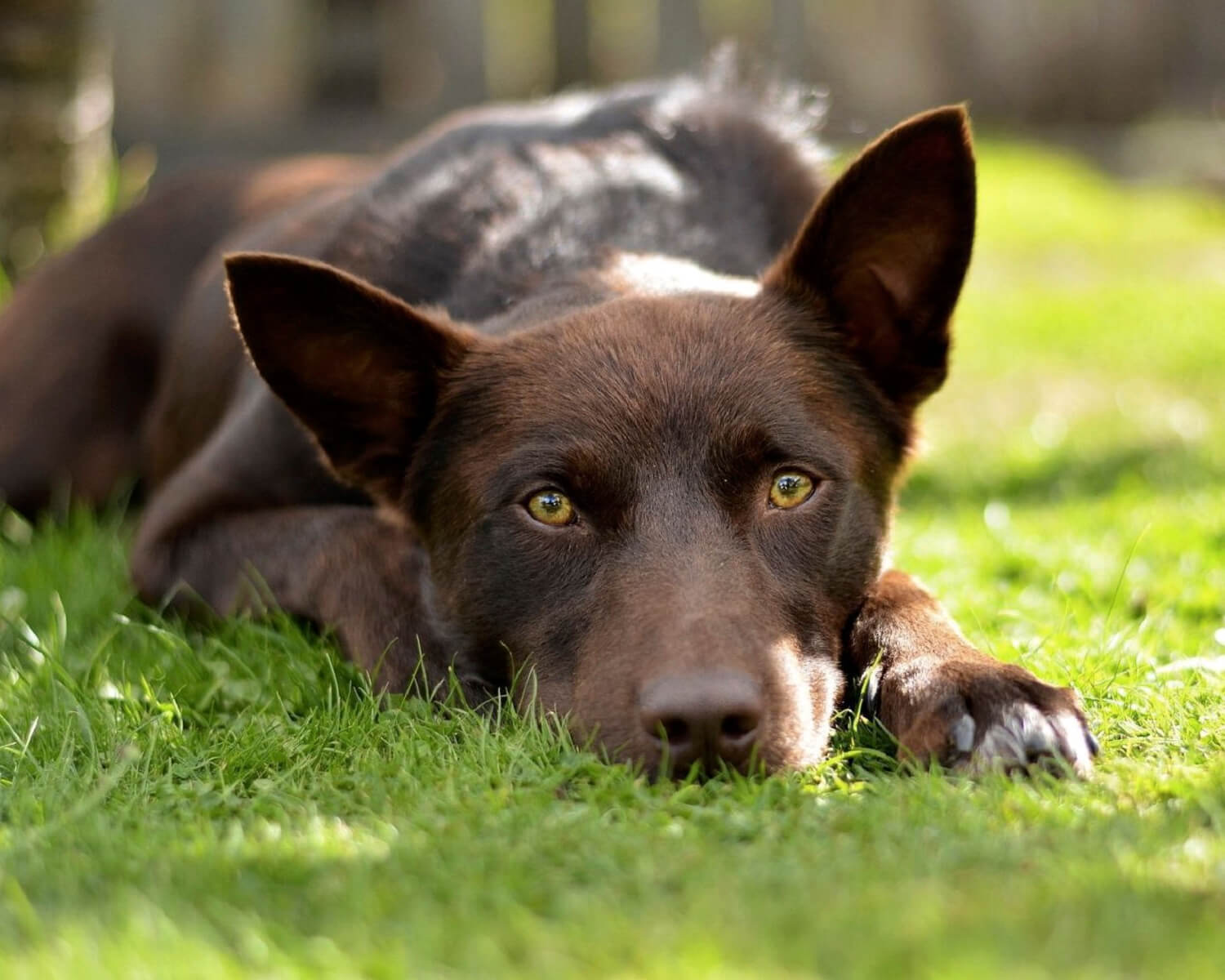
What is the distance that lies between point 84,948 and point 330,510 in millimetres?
1923

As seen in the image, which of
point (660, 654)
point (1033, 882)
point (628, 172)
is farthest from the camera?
point (628, 172)

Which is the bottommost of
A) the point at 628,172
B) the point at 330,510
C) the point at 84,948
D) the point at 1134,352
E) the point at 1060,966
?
the point at 1134,352

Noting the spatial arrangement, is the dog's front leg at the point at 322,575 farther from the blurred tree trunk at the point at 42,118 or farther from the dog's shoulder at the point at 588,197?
the blurred tree trunk at the point at 42,118

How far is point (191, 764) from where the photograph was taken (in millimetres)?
2576

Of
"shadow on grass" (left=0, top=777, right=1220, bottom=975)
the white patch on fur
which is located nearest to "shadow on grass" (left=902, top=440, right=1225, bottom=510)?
the white patch on fur

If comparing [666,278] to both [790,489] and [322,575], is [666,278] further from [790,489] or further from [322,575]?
[322,575]

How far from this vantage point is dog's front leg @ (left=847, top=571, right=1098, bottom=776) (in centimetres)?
238

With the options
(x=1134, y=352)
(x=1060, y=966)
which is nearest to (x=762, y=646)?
(x=1060, y=966)

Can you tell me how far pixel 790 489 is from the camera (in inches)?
109

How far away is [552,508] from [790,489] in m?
0.44

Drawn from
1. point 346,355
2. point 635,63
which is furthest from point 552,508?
point 635,63

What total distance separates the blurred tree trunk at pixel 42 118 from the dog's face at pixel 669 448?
12.0ft

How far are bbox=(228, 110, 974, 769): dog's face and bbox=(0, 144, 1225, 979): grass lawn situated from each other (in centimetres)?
16

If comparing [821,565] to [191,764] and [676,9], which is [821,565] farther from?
[676,9]
